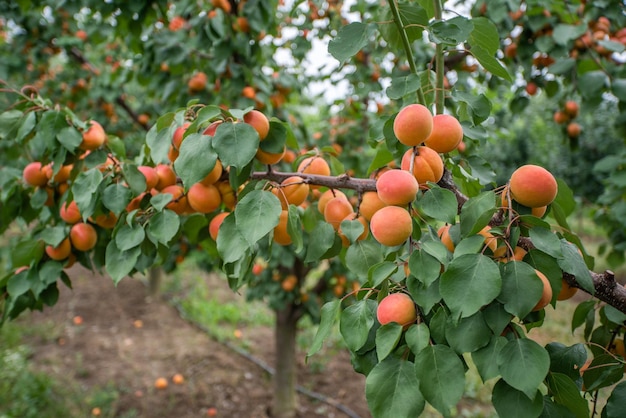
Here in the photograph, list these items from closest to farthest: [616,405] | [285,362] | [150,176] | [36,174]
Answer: [616,405] < [150,176] < [36,174] < [285,362]

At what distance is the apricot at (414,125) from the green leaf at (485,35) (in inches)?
7.9

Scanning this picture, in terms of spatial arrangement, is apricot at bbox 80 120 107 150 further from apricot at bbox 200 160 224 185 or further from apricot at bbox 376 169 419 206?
apricot at bbox 376 169 419 206

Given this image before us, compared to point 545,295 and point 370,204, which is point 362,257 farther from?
point 545,295

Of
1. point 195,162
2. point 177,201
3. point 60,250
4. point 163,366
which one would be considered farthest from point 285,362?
point 195,162

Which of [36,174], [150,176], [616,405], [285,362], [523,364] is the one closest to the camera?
[523,364]

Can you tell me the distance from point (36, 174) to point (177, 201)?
41 cm

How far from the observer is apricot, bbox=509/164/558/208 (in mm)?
644

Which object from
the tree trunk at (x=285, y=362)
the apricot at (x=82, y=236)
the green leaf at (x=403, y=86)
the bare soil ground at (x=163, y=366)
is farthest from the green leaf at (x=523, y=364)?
the bare soil ground at (x=163, y=366)

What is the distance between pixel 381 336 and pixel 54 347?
383 centimetres

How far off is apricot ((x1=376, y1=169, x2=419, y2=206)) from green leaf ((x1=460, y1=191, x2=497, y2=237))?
0.08 meters

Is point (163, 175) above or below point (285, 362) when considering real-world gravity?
above

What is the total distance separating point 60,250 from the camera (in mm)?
1033

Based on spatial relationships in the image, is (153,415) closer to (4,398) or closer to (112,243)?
(4,398)

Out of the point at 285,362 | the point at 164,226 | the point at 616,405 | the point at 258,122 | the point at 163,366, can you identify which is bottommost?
the point at 163,366
